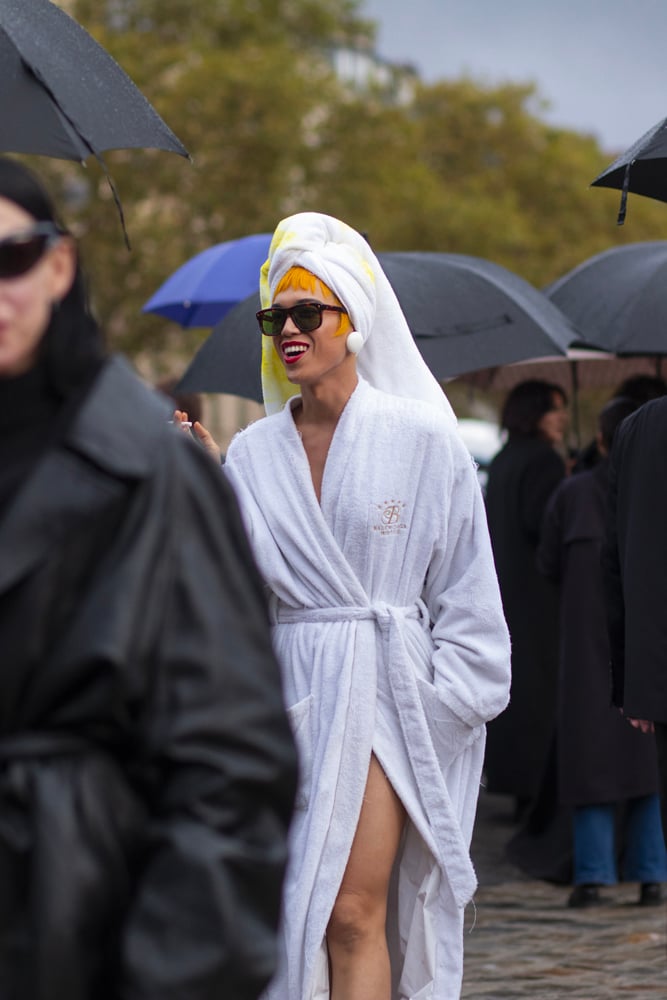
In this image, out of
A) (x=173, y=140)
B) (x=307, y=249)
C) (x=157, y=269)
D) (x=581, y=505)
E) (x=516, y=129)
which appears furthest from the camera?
(x=516, y=129)

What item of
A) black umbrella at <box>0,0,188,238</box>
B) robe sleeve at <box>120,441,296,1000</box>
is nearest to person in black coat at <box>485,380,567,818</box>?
black umbrella at <box>0,0,188,238</box>

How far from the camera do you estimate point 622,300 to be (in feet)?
29.1

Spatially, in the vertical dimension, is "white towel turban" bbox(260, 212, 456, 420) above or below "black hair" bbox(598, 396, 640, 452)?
above

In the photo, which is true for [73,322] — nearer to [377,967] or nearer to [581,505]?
[377,967]

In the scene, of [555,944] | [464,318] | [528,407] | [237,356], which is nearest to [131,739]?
[555,944]

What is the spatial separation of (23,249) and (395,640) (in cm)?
246

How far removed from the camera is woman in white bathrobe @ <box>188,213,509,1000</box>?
4520 mm

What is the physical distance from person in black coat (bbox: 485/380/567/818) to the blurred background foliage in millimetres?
18928

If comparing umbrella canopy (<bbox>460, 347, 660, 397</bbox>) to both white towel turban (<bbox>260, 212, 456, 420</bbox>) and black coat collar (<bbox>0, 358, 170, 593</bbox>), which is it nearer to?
white towel turban (<bbox>260, 212, 456, 420</bbox>)

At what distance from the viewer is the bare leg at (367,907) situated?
14.8 feet

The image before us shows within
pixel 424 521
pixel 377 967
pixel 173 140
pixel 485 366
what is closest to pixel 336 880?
pixel 377 967

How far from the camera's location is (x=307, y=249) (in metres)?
4.90

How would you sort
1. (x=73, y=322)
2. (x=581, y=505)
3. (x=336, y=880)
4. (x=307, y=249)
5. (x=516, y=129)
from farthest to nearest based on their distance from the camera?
(x=516, y=129), (x=581, y=505), (x=307, y=249), (x=336, y=880), (x=73, y=322)

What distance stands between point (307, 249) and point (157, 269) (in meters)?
25.6
